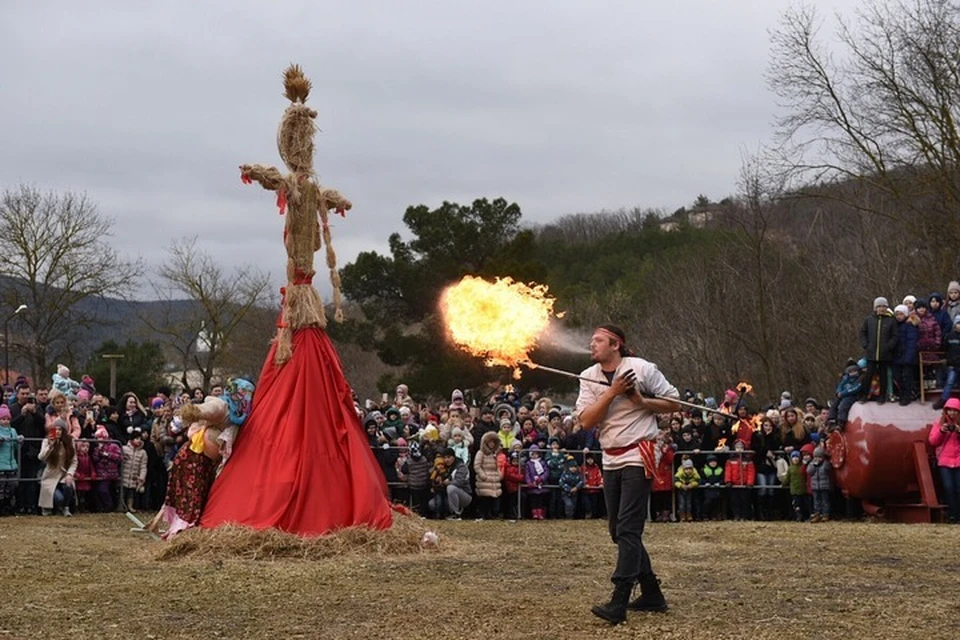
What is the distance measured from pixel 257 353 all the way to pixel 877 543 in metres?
42.3

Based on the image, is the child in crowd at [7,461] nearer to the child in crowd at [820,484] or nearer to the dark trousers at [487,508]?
the dark trousers at [487,508]

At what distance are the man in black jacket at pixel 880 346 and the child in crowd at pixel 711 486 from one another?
2566 mm

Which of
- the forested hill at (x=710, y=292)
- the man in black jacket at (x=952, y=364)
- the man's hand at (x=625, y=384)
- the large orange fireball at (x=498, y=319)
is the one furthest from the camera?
the forested hill at (x=710, y=292)

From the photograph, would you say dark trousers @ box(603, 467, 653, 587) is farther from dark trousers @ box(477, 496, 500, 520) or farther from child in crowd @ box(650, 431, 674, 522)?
dark trousers @ box(477, 496, 500, 520)

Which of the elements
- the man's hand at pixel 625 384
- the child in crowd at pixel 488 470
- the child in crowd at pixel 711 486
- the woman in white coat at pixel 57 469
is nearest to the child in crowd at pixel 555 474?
the child in crowd at pixel 488 470

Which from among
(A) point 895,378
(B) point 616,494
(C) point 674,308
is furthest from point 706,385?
(B) point 616,494

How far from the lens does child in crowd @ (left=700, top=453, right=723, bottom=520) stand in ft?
61.6

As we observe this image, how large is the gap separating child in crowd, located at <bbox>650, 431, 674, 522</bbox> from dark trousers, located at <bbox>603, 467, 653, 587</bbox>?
402 inches

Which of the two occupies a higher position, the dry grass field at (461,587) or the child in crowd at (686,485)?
the child in crowd at (686,485)

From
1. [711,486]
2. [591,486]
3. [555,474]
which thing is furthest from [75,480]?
[711,486]

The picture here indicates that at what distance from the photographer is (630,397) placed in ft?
27.0

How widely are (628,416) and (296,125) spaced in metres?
5.60

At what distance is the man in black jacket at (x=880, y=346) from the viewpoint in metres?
17.3

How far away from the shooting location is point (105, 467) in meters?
18.7
